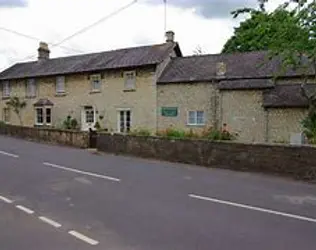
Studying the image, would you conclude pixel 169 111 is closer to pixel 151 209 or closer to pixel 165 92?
pixel 165 92

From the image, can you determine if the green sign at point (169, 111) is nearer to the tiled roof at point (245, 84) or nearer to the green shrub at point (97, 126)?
the tiled roof at point (245, 84)

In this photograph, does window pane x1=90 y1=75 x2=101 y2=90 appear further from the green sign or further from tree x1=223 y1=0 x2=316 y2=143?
tree x1=223 y1=0 x2=316 y2=143

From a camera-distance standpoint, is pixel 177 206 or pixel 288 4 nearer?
pixel 177 206

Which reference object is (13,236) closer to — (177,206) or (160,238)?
(160,238)

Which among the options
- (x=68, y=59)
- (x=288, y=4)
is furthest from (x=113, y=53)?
(x=288, y=4)

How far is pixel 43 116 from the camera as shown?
124ft

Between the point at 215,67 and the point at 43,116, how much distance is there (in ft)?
57.6

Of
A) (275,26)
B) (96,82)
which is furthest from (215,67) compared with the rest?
(275,26)

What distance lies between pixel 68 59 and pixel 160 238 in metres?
33.9

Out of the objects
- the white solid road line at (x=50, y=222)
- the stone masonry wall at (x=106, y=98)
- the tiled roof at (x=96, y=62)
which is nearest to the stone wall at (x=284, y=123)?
the stone masonry wall at (x=106, y=98)

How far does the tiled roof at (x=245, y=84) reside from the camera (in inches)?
966

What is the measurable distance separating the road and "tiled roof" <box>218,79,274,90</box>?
10.7 m

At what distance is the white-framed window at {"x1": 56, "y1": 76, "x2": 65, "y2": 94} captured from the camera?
117ft

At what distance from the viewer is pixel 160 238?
674 centimetres
